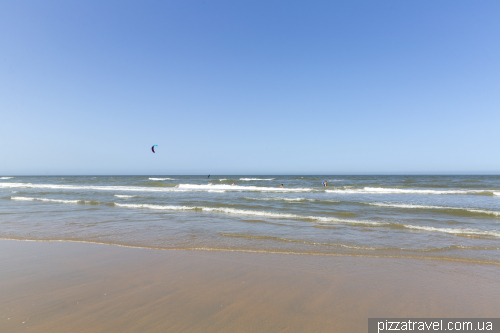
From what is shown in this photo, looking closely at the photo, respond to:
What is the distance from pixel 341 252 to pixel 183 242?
173 inches

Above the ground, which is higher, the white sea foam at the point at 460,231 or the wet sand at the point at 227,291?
the wet sand at the point at 227,291

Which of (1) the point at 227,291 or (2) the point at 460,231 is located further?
(2) the point at 460,231

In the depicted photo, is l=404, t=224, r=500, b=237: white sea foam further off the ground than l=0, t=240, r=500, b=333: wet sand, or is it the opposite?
l=0, t=240, r=500, b=333: wet sand

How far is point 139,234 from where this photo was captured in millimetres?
8578

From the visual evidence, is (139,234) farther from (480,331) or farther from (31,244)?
(480,331)

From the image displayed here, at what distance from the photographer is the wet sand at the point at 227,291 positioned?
3383 mm

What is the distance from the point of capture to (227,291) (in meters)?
4.32

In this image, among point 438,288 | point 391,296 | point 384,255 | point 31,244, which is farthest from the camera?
point 31,244

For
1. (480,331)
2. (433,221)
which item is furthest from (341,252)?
(433,221)

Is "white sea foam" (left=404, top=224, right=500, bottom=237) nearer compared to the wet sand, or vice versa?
the wet sand

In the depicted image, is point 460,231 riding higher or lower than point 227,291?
lower

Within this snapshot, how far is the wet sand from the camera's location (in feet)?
11.1

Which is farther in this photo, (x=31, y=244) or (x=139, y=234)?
(x=139, y=234)

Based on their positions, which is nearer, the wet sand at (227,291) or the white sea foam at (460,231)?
the wet sand at (227,291)
